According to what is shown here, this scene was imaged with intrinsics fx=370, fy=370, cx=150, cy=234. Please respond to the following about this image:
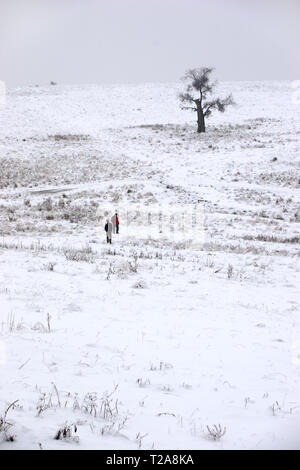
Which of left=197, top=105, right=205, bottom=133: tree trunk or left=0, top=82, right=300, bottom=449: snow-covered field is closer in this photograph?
left=0, top=82, right=300, bottom=449: snow-covered field

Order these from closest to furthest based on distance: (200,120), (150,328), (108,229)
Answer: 1. (150,328)
2. (108,229)
3. (200,120)

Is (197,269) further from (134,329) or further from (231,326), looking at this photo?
(134,329)

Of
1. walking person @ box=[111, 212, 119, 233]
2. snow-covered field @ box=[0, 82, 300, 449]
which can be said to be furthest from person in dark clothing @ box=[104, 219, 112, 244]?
walking person @ box=[111, 212, 119, 233]

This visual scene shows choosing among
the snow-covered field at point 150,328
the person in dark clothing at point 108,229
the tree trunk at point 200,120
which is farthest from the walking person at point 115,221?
the tree trunk at point 200,120

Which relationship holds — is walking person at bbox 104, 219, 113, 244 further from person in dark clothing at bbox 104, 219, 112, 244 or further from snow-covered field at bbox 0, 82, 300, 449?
snow-covered field at bbox 0, 82, 300, 449

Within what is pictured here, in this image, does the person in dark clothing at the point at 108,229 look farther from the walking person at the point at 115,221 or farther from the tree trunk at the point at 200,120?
the tree trunk at the point at 200,120

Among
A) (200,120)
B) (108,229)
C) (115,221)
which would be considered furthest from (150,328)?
(200,120)

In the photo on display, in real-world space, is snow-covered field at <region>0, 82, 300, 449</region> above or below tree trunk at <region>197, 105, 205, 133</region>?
below

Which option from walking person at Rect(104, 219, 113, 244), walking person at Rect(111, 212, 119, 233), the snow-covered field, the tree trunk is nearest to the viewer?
the snow-covered field

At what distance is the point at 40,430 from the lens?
342 cm

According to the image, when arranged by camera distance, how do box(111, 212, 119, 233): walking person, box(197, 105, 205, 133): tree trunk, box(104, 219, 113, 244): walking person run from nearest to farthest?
box(104, 219, 113, 244): walking person, box(111, 212, 119, 233): walking person, box(197, 105, 205, 133): tree trunk

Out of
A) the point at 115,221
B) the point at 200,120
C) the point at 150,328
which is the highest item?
the point at 200,120

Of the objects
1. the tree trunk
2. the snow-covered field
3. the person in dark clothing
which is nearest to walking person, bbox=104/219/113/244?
the person in dark clothing

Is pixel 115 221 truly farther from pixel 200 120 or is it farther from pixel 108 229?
pixel 200 120
